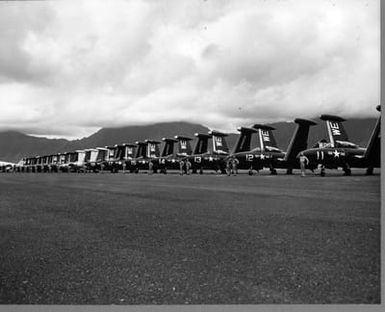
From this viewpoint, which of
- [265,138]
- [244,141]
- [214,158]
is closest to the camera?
[265,138]

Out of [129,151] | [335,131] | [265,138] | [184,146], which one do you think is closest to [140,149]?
[129,151]

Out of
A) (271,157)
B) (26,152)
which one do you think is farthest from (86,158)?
(26,152)

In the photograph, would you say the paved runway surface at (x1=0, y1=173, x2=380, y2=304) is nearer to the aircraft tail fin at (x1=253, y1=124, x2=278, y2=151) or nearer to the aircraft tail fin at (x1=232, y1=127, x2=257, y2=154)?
the aircraft tail fin at (x1=253, y1=124, x2=278, y2=151)

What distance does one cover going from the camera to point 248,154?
31.8 m

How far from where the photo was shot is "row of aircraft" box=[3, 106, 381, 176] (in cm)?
2425

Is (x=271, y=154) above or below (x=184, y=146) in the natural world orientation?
below

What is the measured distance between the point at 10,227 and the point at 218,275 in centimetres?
445

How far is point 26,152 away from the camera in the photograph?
5207 inches

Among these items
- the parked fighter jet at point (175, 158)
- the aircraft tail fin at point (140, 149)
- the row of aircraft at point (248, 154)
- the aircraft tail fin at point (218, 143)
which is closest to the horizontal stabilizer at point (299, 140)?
the row of aircraft at point (248, 154)

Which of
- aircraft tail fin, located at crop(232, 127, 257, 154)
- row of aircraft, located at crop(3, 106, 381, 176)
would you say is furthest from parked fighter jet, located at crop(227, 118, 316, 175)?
aircraft tail fin, located at crop(232, 127, 257, 154)

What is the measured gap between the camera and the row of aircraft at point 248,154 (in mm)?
24250

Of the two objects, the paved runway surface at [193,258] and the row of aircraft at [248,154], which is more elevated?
the row of aircraft at [248,154]

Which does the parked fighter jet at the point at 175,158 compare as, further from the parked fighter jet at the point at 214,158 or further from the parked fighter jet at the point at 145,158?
the parked fighter jet at the point at 214,158

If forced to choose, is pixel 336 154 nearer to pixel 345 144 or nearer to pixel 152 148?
pixel 345 144
